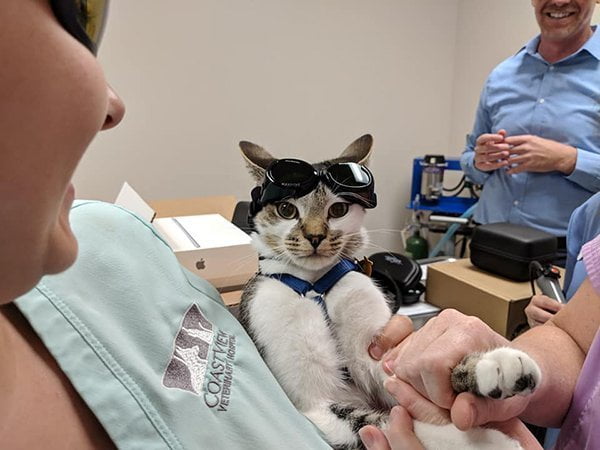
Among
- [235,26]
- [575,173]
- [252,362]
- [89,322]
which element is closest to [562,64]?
[575,173]

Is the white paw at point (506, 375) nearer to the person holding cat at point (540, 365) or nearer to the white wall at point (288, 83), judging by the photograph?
the person holding cat at point (540, 365)

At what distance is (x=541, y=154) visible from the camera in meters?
1.58

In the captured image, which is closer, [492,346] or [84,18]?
[84,18]

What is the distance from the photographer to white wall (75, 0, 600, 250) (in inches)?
80.4

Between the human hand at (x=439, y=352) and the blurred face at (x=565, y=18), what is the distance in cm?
147

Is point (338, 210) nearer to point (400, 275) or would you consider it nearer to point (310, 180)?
point (310, 180)

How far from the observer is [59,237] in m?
0.28

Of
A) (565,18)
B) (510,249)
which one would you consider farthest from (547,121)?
(510,249)

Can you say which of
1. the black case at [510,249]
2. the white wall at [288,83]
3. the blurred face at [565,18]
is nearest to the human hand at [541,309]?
the black case at [510,249]

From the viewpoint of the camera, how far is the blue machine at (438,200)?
239 centimetres

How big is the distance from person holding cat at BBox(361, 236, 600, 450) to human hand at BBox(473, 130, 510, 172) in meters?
0.92

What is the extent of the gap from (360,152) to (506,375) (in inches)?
17.3

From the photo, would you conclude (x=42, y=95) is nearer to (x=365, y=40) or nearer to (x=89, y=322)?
(x=89, y=322)

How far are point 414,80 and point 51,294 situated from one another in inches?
97.7
